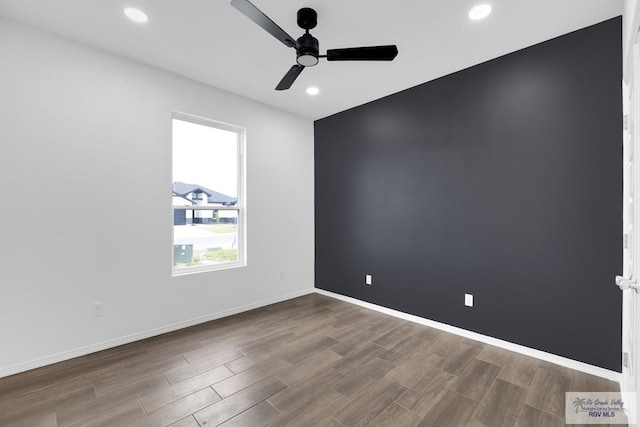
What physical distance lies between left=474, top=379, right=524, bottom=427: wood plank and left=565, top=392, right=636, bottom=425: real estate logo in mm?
262

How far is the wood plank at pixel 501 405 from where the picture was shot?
1.80 m

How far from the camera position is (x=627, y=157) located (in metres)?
1.99

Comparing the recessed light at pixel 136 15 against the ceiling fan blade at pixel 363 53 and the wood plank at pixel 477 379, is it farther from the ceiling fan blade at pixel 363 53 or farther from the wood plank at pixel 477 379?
the wood plank at pixel 477 379

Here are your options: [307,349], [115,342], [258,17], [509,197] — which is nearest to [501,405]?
[307,349]

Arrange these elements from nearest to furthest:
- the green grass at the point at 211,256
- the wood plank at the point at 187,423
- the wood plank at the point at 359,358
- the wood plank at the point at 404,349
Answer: the wood plank at the point at 187,423 → the wood plank at the point at 359,358 → the wood plank at the point at 404,349 → the green grass at the point at 211,256

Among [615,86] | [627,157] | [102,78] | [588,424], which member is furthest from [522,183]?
[102,78]

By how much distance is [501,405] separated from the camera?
76.0 inches

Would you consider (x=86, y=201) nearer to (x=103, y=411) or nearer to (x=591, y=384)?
(x=103, y=411)

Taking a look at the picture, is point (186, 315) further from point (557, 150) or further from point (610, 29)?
point (610, 29)

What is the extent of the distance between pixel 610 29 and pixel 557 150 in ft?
3.06

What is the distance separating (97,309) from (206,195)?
158 cm

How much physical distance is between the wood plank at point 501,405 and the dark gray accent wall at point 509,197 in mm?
702

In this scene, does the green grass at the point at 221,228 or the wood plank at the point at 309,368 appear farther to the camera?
the green grass at the point at 221,228

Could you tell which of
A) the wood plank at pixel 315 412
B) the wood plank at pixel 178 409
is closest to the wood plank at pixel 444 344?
the wood plank at pixel 315 412
